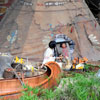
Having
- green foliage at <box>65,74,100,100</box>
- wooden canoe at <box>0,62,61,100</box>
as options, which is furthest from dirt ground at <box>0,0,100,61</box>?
green foliage at <box>65,74,100,100</box>

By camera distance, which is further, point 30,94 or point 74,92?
point 74,92

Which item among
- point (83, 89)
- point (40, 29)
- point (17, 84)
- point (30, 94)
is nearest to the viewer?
point (30, 94)

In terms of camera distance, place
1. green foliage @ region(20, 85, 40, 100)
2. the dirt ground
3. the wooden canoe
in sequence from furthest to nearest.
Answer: the dirt ground → the wooden canoe → green foliage @ region(20, 85, 40, 100)

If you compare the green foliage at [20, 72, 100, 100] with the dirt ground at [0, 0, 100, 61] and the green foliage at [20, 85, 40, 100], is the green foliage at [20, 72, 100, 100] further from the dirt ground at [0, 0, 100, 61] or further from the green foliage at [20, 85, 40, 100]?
the dirt ground at [0, 0, 100, 61]

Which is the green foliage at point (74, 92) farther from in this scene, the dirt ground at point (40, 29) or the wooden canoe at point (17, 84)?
the dirt ground at point (40, 29)

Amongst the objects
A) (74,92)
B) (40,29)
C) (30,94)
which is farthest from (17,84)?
(40,29)

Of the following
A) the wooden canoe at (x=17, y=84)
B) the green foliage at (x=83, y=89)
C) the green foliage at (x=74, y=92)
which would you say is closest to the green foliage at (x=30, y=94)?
the green foliage at (x=74, y=92)

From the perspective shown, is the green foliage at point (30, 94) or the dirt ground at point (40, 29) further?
the dirt ground at point (40, 29)

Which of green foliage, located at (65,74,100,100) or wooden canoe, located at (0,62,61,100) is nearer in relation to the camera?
green foliage, located at (65,74,100,100)

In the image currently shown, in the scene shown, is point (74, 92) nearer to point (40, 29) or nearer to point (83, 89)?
point (83, 89)

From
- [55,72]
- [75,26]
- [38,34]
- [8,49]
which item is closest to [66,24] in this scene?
[75,26]

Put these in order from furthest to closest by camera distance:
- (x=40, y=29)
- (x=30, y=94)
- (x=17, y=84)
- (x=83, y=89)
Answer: (x=40, y=29) < (x=17, y=84) < (x=83, y=89) < (x=30, y=94)

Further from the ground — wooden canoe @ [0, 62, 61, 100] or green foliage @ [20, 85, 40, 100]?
green foliage @ [20, 85, 40, 100]

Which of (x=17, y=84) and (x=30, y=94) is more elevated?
(x=30, y=94)
